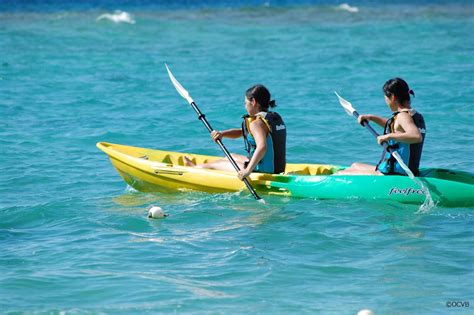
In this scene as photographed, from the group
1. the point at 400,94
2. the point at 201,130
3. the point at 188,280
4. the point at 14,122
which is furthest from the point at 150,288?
the point at 14,122

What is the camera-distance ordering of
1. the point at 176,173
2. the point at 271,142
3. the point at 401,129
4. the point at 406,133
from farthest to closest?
the point at 176,173 < the point at 271,142 < the point at 401,129 < the point at 406,133

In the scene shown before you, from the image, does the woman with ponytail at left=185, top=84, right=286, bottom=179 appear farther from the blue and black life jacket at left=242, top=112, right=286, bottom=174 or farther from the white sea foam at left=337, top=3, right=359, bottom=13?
the white sea foam at left=337, top=3, right=359, bottom=13

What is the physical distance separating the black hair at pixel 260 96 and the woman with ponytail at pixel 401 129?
1.04 meters

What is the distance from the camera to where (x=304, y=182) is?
8.07m

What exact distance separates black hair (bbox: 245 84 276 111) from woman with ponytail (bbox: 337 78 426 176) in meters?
1.04

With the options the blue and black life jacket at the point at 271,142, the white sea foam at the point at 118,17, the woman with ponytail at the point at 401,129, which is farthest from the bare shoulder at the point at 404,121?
the white sea foam at the point at 118,17

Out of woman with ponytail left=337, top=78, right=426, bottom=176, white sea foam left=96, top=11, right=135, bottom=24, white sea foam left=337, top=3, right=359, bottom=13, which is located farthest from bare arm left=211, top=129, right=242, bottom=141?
white sea foam left=337, top=3, right=359, bottom=13

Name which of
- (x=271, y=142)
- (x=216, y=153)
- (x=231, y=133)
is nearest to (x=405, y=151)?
(x=271, y=142)

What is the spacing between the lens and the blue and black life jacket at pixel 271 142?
8.09m

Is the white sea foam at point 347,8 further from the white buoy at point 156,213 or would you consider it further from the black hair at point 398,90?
the white buoy at point 156,213

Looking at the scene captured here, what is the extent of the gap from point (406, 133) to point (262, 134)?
1.26 meters

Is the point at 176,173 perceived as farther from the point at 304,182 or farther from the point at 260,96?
the point at 304,182

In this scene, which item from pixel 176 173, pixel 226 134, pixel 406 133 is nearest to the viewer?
pixel 406 133

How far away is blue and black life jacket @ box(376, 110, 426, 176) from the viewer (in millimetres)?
7680
